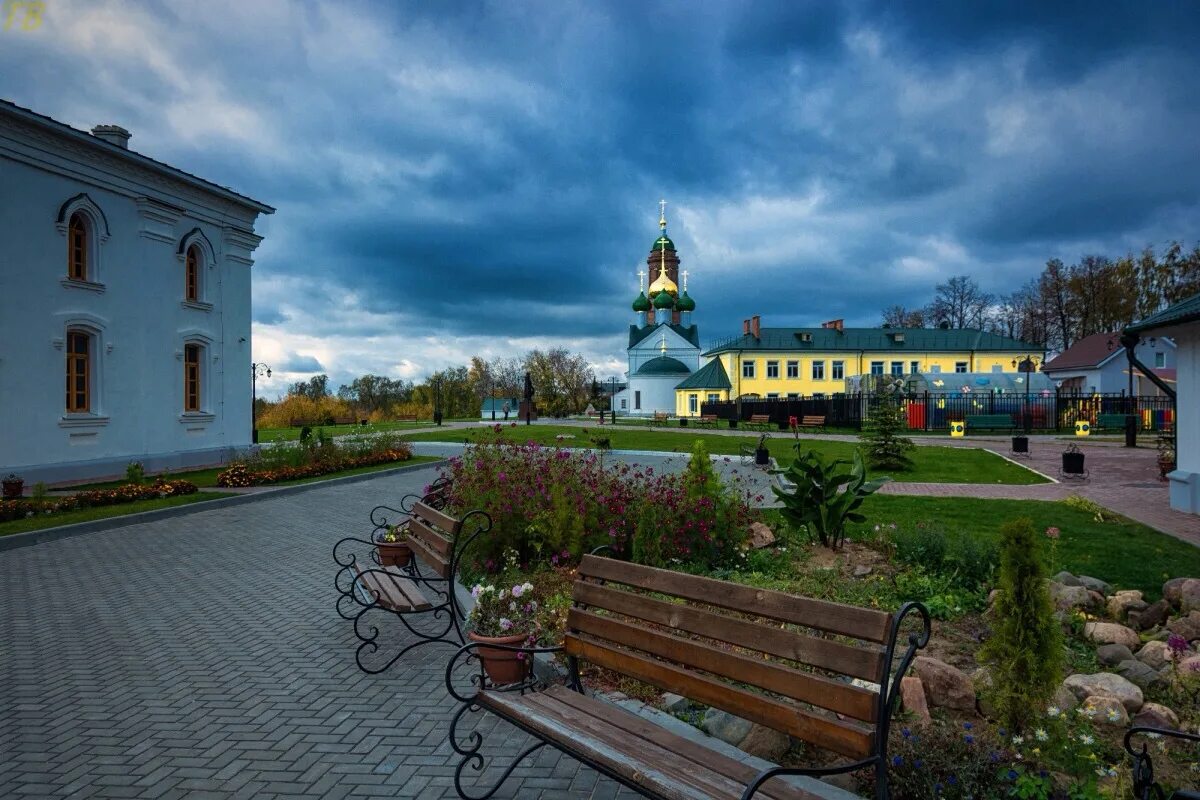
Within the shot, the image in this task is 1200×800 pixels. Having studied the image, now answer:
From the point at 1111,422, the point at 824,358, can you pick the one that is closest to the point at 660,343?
the point at 824,358

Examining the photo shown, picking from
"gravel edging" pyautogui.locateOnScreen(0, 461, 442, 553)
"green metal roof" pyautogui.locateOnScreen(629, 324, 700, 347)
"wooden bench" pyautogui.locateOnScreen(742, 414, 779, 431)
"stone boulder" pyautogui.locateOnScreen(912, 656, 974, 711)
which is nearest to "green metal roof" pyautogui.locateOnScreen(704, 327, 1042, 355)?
"green metal roof" pyautogui.locateOnScreen(629, 324, 700, 347)

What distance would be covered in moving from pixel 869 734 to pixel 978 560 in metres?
4.60

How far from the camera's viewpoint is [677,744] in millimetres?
3051

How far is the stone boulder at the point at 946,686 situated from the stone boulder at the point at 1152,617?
2455mm

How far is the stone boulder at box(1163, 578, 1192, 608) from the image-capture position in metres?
5.52

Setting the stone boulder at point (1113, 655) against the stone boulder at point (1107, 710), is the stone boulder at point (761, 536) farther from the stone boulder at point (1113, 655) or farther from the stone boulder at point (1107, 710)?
the stone boulder at point (1107, 710)

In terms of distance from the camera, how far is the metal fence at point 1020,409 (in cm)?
3481

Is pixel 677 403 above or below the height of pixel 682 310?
below

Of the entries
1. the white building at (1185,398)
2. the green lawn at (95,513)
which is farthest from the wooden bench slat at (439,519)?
the white building at (1185,398)

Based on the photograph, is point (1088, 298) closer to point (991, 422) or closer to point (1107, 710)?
point (991, 422)

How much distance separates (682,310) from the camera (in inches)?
2960

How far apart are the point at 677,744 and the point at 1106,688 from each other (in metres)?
2.59

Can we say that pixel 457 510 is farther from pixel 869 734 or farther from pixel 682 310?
pixel 682 310

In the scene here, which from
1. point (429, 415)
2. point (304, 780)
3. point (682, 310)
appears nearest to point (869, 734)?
point (304, 780)
